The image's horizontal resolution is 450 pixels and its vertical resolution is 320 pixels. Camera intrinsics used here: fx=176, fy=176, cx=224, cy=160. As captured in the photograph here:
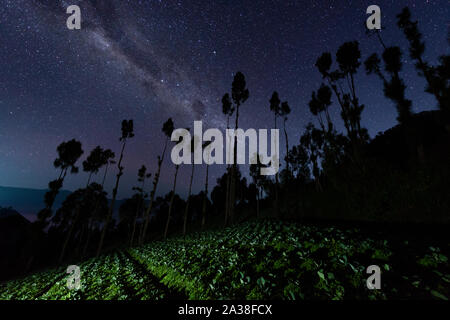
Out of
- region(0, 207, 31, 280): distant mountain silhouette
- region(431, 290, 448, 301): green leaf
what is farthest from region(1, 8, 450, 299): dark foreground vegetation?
region(0, 207, 31, 280): distant mountain silhouette

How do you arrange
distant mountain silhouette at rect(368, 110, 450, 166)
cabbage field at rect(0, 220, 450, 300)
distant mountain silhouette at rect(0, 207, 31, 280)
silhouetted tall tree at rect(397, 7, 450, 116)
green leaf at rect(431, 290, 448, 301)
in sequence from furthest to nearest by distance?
distant mountain silhouette at rect(0, 207, 31, 280), distant mountain silhouette at rect(368, 110, 450, 166), silhouetted tall tree at rect(397, 7, 450, 116), cabbage field at rect(0, 220, 450, 300), green leaf at rect(431, 290, 448, 301)

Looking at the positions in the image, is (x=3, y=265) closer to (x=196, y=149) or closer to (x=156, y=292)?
(x=196, y=149)

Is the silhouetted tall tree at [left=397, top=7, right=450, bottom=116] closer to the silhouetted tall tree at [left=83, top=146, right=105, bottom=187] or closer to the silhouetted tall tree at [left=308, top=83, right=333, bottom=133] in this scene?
the silhouetted tall tree at [left=308, top=83, right=333, bottom=133]

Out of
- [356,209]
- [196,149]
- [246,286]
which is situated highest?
[196,149]

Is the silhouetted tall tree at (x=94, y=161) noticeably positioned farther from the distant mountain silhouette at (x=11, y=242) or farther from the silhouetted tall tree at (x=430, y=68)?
the silhouetted tall tree at (x=430, y=68)

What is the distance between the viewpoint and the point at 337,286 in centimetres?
422

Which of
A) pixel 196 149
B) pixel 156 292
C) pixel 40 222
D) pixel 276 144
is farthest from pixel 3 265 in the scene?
pixel 276 144

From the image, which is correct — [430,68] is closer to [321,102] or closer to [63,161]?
[321,102]

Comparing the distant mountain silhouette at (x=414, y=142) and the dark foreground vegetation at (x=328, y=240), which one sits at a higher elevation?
the distant mountain silhouette at (x=414, y=142)

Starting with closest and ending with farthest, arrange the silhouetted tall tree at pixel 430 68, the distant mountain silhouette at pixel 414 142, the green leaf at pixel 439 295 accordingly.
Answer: the green leaf at pixel 439 295 → the silhouetted tall tree at pixel 430 68 → the distant mountain silhouette at pixel 414 142

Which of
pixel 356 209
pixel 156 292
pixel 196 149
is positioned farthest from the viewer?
pixel 196 149

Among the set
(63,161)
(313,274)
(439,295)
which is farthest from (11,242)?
(439,295)

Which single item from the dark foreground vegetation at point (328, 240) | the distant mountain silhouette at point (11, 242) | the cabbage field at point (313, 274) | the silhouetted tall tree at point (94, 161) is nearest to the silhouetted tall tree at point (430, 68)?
the dark foreground vegetation at point (328, 240)
